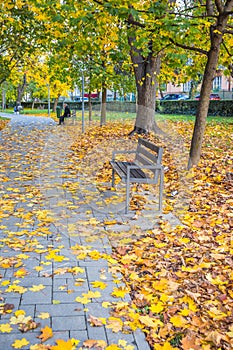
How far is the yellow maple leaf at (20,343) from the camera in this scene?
3.01 m

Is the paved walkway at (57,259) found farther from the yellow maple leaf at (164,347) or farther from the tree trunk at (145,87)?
the tree trunk at (145,87)

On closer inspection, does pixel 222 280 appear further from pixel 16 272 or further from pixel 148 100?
pixel 148 100

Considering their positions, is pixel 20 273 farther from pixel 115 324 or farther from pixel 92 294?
pixel 115 324

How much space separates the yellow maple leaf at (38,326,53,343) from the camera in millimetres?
3115

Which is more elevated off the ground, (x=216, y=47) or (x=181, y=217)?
(x=216, y=47)

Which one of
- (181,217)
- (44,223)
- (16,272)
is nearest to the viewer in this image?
(16,272)

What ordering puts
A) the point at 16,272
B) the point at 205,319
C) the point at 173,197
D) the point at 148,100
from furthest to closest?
1. the point at 148,100
2. the point at 173,197
3. the point at 16,272
4. the point at 205,319

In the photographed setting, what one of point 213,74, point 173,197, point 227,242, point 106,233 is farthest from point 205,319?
point 213,74

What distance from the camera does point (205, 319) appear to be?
3.58m

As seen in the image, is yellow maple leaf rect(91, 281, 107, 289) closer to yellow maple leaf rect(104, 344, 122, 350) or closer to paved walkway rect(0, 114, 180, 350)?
paved walkway rect(0, 114, 180, 350)

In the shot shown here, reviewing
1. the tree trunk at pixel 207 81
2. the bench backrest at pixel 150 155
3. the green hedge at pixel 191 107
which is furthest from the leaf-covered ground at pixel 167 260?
the green hedge at pixel 191 107

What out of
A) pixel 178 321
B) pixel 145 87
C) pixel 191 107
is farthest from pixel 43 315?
pixel 191 107

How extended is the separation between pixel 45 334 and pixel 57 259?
4.89ft

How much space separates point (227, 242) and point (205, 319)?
1.87 meters
